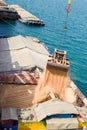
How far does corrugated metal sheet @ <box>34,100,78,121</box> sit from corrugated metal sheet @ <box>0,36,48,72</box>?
13483mm

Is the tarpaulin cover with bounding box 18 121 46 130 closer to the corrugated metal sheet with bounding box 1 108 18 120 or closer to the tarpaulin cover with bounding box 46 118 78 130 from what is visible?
the tarpaulin cover with bounding box 46 118 78 130

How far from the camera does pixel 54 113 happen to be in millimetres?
30406

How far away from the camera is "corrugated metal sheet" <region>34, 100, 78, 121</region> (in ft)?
100

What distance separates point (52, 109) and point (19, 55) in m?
20.4

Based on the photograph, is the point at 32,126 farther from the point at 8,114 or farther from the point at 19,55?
the point at 19,55

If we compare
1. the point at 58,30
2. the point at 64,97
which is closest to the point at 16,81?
the point at 64,97

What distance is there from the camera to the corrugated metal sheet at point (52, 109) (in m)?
30.5

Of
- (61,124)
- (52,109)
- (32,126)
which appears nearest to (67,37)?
(52,109)

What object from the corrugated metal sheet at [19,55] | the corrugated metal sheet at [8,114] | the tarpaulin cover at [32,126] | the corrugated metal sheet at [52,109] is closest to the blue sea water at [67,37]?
the corrugated metal sheet at [19,55]

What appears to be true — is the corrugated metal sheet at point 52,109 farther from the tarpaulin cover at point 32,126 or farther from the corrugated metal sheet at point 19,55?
the corrugated metal sheet at point 19,55

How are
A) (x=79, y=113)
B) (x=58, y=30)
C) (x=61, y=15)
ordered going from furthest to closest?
(x=61, y=15) → (x=58, y=30) → (x=79, y=113)

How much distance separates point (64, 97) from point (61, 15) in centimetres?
9615

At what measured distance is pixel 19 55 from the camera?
49.6m

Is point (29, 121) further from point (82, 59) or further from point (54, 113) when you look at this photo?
point (82, 59)
